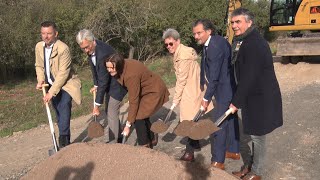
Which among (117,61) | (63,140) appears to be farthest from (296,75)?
(117,61)

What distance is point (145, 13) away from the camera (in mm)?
17719

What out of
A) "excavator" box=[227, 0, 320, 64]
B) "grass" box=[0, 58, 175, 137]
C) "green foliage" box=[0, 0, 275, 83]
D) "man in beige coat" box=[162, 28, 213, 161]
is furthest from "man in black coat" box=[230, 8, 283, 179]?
"green foliage" box=[0, 0, 275, 83]

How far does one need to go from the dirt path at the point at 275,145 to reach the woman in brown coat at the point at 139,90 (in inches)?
24.1

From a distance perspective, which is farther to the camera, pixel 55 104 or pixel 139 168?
pixel 55 104

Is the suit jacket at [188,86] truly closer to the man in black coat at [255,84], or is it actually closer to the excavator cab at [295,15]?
the man in black coat at [255,84]

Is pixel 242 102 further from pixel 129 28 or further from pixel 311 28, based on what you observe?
pixel 129 28

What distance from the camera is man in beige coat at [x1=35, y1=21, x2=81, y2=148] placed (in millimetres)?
4965

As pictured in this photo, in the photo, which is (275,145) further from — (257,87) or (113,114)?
(113,114)

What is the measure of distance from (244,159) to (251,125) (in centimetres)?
132

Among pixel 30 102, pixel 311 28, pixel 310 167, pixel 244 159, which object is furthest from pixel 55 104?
pixel 311 28

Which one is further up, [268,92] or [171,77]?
[268,92]

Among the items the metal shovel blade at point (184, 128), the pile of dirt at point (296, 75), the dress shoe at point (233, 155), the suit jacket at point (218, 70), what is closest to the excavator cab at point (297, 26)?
the pile of dirt at point (296, 75)

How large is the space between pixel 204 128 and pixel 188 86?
0.97 m

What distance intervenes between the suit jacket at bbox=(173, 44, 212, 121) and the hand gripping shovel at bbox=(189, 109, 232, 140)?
0.77 metres
